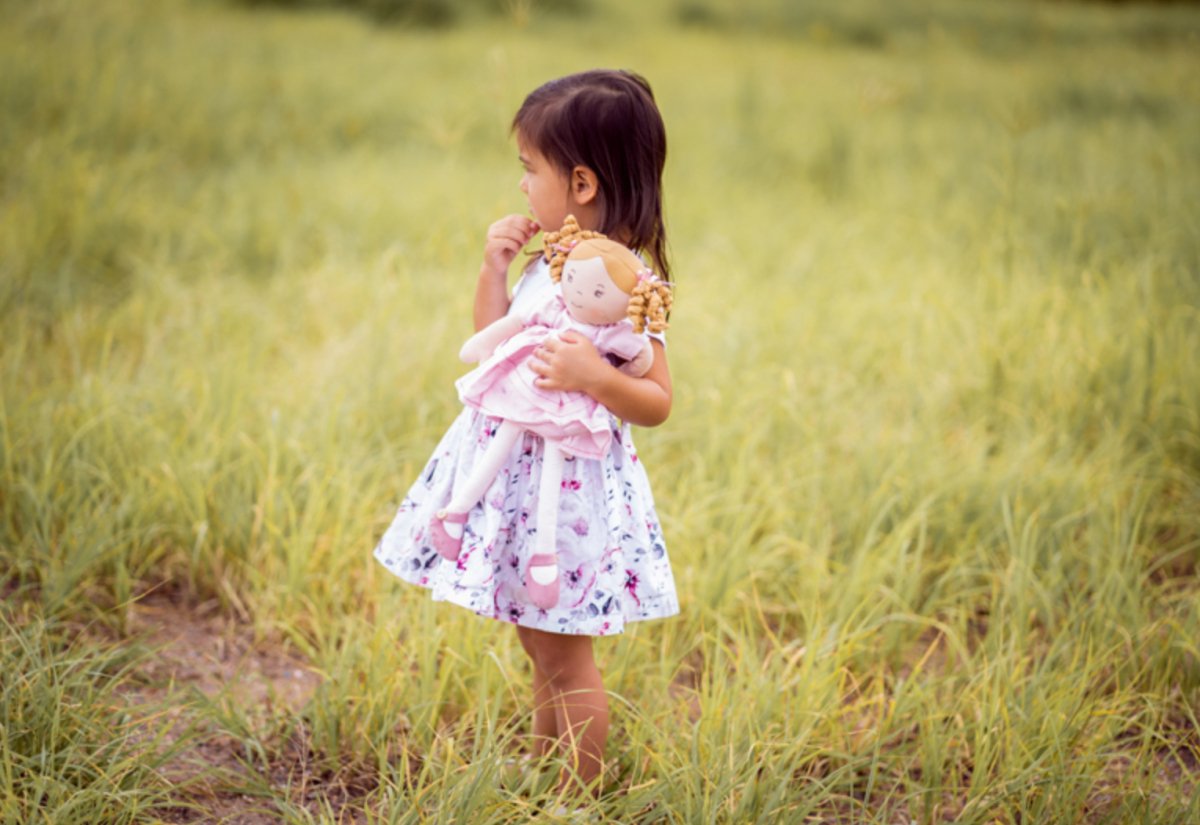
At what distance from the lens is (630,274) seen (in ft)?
5.18

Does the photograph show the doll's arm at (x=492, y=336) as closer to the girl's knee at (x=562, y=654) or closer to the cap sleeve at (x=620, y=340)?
the cap sleeve at (x=620, y=340)

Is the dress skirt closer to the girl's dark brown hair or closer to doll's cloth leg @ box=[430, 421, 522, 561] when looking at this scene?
doll's cloth leg @ box=[430, 421, 522, 561]

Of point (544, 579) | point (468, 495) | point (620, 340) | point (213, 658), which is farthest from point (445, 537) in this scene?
point (213, 658)

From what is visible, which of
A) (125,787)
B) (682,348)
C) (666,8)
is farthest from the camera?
(666,8)

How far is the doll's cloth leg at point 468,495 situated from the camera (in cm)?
170

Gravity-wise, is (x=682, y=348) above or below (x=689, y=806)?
above

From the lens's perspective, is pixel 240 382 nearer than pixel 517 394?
No

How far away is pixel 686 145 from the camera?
6438 millimetres

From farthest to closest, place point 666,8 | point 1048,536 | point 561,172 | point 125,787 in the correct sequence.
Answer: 1. point 666,8
2. point 1048,536
3. point 125,787
4. point 561,172

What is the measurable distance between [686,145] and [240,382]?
13.1 feet

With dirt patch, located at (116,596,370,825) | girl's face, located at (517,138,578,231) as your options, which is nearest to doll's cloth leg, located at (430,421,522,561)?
girl's face, located at (517,138,578,231)

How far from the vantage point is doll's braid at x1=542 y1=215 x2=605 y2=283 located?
161cm

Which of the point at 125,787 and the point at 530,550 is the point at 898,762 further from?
the point at 125,787

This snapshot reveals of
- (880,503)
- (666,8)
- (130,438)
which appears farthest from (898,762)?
(666,8)
